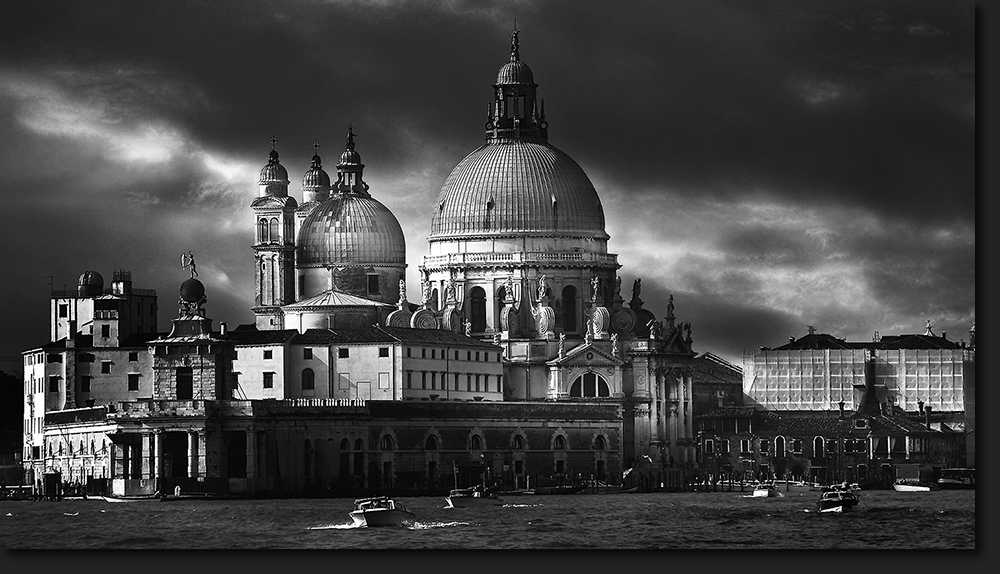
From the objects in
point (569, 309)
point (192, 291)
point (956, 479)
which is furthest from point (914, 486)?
point (192, 291)

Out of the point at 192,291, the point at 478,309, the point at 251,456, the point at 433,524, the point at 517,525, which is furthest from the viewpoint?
the point at 478,309

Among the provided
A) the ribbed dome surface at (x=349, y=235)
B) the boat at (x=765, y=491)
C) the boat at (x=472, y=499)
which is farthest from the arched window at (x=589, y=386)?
the boat at (x=472, y=499)

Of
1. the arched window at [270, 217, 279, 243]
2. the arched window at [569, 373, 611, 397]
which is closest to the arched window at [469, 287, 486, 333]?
the arched window at [569, 373, 611, 397]

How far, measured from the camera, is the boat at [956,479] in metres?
89.6

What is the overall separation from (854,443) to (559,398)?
39.8ft

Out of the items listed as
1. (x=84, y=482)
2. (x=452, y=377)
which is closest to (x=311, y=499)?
(x=84, y=482)

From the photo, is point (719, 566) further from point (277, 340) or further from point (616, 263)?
point (616, 263)

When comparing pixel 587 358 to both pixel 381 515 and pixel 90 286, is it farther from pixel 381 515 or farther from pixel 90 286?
pixel 381 515

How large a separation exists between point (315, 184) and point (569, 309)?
11.3 metres

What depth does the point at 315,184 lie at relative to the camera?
104625 millimetres

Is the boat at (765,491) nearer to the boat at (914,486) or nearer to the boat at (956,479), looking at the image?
the boat at (914,486)

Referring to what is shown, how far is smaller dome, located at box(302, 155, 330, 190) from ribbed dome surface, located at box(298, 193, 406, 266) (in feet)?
12.1

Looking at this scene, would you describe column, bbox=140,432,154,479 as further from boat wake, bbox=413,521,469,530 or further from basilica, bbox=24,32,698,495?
boat wake, bbox=413,521,469,530

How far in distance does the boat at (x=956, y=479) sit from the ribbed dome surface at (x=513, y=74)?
21.5 meters
